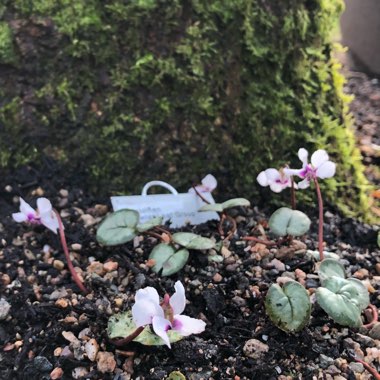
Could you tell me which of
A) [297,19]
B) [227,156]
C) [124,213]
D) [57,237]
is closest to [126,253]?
[124,213]

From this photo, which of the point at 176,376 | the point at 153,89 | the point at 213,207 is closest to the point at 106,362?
the point at 176,376

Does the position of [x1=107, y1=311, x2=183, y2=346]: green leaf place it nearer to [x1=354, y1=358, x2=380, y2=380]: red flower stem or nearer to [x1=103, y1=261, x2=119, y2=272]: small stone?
[x1=103, y1=261, x2=119, y2=272]: small stone

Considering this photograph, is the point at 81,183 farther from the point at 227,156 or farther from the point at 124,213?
the point at 227,156

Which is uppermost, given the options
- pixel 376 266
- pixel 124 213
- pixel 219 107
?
pixel 219 107

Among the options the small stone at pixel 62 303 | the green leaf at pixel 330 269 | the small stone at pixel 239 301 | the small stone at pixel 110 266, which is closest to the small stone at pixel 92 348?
the small stone at pixel 62 303

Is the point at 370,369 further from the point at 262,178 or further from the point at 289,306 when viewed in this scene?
the point at 262,178

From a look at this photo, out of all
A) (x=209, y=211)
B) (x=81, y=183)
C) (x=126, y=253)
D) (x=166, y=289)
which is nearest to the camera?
(x=166, y=289)
